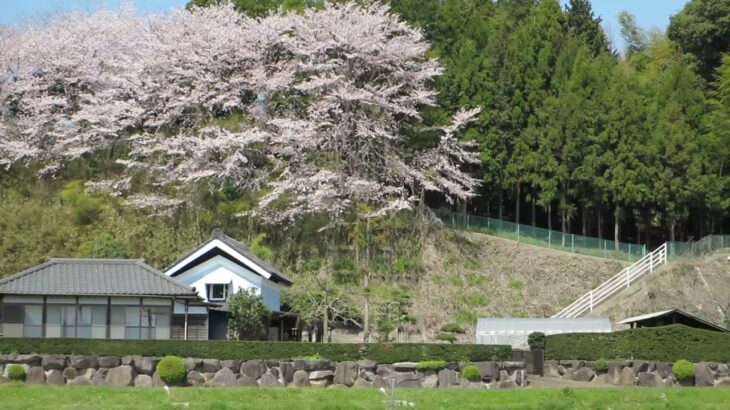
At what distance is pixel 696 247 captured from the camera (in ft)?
161

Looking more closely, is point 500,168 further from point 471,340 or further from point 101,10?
point 101,10

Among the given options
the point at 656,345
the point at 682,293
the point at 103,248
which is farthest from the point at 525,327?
the point at 103,248

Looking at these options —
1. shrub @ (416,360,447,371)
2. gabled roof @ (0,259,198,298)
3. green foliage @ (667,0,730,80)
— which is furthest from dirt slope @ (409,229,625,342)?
green foliage @ (667,0,730,80)

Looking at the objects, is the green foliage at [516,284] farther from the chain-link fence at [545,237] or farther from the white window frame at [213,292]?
the white window frame at [213,292]

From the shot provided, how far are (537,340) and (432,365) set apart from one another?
713cm

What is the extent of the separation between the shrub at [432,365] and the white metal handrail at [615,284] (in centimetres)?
1495

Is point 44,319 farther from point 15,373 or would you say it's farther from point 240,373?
point 240,373

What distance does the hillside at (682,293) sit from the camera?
146 feet

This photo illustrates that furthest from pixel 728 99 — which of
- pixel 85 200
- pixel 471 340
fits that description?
pixel 85 200

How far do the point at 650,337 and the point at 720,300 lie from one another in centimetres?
1410

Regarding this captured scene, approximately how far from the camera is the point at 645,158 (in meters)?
51.4

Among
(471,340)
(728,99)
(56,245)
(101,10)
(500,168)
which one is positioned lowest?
(471,340)

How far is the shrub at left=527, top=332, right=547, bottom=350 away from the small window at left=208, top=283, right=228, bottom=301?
33.8 feet

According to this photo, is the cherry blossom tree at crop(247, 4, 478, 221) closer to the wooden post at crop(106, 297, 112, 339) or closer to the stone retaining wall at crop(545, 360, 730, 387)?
the wooden post at crop(106, 297, 112, 339)
